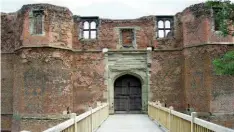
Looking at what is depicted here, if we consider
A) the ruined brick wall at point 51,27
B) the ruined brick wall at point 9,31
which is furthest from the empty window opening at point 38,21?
the ruined brick wall at point 9,31

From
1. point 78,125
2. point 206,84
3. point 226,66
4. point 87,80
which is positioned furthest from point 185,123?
point 87,80

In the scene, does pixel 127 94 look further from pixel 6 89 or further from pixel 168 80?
pixel 6 89

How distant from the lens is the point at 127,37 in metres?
21.2

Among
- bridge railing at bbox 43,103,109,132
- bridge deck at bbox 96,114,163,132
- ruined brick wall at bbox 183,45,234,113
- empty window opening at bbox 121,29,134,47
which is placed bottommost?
bridge deck at bbox 96,114,163,132

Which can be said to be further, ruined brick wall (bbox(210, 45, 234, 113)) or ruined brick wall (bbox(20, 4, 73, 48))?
ruined brick wall (bbox(20, 4, 73, 48))

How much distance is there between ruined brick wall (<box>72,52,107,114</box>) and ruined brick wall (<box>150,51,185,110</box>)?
3.19m

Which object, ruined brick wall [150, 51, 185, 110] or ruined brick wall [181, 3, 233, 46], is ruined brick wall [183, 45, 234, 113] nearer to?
ruined brick wall [181, 3, 233, 46]

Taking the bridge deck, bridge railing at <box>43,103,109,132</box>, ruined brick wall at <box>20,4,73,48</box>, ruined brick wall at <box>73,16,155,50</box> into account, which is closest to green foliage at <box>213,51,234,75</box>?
the bridge deck

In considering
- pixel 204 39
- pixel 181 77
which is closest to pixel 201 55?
pixel 204 39

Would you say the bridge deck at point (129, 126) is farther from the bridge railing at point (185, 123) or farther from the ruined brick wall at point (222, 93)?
the ruined brick wall at point (222, 93)

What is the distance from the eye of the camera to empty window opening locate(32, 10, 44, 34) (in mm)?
19328

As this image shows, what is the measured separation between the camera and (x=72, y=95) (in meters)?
20.0

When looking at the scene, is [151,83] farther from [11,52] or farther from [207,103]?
[11,52]

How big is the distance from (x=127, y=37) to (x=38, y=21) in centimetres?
566
